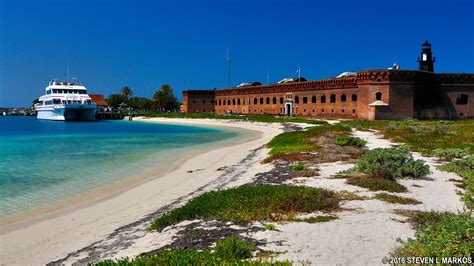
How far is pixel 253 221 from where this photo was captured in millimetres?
7258

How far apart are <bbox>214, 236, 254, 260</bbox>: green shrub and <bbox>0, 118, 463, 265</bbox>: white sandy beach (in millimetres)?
471

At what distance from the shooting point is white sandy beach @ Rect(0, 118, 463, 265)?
19.1ft

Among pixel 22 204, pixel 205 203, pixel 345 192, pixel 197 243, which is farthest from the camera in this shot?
pixel 22 204


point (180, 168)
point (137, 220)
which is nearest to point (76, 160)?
point (180, 168)

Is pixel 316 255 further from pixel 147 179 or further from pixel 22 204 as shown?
pixel 147 179

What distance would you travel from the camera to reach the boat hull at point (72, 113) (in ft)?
250

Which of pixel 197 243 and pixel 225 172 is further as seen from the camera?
pixel 225 172

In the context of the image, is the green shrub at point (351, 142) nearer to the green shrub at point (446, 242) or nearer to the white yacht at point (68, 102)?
the green shrub at point (446, 242)

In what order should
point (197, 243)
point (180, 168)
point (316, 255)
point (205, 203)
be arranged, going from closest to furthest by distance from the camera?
point (316, 255) → point (197, 243) → point (205, 203) → point (180, 168)

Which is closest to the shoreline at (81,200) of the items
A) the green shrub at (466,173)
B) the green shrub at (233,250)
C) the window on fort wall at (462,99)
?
the green shrub at (233,250)

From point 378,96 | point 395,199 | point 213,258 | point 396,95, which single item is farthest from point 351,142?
point 396,95

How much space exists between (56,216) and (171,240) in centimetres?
481

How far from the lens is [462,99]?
169 ft

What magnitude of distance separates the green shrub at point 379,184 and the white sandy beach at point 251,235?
286mm
